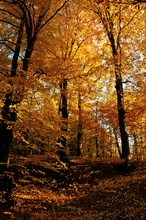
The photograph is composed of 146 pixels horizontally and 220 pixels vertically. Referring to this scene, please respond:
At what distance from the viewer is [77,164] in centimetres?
1384

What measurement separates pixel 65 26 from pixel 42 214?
10124mm

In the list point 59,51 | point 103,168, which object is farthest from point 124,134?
point 59,51

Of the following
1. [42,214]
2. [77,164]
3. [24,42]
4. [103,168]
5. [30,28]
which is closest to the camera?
[42,214]

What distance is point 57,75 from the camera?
311 inches

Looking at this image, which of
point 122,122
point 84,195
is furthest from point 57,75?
point 122,122

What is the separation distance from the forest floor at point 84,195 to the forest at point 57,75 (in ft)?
0.37

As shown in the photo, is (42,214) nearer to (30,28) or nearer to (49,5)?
(30,28)

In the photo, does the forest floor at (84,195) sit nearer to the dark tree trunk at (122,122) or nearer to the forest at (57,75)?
the forest at (57,75)

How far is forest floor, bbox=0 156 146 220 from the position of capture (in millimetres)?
7203

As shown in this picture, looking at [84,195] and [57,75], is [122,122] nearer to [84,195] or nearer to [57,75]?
[84,195]

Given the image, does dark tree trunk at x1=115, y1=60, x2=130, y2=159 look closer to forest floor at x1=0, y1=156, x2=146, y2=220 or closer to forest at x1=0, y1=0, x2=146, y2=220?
forest at x1=0, y1=0, x2=146, y2=220

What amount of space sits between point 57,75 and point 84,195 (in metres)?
5.16

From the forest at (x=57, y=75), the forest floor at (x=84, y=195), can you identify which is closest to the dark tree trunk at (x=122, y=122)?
the forest at (x=57, y=75)

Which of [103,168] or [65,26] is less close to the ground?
[65,26]
